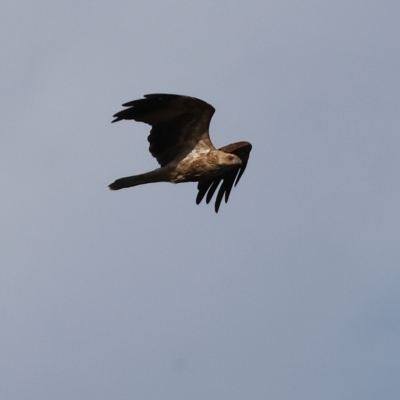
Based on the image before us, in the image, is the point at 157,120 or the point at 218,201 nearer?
the point at 157,120

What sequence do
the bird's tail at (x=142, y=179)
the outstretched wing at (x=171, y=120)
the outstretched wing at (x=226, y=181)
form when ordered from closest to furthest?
the outstretched wing at (x=171, y=120)
the bird's tail at (x=142, y=179)
the outstretched wing at (x=226, y=181)

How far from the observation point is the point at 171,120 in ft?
79.2

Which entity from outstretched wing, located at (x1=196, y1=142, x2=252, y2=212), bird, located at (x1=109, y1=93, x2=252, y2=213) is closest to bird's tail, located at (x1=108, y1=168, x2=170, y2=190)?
bird, located at (x1=109, y1=93, x2=252, y2=213)

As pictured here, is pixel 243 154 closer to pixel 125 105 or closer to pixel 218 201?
pixel 218 201

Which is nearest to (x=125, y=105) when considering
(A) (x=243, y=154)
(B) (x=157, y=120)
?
(B) (x=157, y=120)

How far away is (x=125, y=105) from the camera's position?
23188mm

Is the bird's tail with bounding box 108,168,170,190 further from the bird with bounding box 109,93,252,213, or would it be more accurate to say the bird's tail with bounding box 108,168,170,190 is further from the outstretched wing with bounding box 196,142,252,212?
the outstretched wing with bounding box 196,142,252,212

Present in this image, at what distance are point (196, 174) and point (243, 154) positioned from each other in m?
2.09

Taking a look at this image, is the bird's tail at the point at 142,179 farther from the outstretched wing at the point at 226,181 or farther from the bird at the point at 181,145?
the outstretched wing at the point at 226,181

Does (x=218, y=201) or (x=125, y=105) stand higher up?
(x=125, y=105)

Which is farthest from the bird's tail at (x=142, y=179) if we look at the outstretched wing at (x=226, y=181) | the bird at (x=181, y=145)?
the outstretched wing at (x=226, y=181)

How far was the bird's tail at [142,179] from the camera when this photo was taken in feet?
79.1

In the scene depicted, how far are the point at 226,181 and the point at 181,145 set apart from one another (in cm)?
229

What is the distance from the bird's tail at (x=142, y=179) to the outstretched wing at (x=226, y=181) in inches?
79.3
